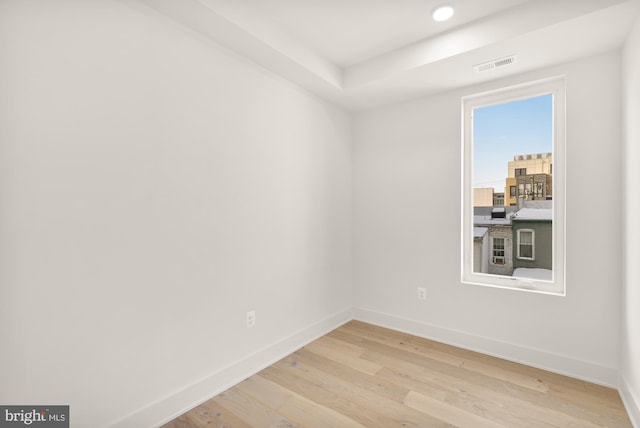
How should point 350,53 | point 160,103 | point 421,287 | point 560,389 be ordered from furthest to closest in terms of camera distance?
point 421,287 → point 350,53 → point 560,389 → point 160,103

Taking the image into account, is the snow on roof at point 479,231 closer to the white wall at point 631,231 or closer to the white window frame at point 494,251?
the white window frame at point 494,251

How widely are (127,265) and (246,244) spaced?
32.6 inches

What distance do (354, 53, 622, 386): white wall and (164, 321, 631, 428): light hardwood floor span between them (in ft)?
0.89

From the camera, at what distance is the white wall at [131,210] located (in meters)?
1.35

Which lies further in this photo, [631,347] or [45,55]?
[631,347]

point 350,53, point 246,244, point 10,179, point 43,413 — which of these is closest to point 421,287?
point 246,244

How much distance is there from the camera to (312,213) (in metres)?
2.99

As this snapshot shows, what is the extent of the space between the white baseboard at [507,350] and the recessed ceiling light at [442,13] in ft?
8.42

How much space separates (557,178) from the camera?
2420mm

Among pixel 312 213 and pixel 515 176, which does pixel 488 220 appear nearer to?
pixel 515 176

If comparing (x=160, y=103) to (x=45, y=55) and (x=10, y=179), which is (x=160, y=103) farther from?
(x=10, y=179)

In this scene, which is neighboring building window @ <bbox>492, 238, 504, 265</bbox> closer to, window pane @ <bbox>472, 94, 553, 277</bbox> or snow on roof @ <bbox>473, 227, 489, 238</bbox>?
window pane @ <bbox>472, 94, 553, 277</bbox>

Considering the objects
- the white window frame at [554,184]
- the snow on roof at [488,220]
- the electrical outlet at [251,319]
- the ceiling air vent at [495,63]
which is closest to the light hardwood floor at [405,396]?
the electrical outlet at [251,319]

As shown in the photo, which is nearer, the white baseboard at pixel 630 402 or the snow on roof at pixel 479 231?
the white baseboard at pixel 630 402
